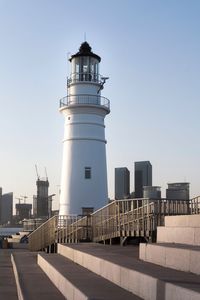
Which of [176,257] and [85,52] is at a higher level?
[85,52]

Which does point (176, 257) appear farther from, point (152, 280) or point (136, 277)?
point (152, 280)

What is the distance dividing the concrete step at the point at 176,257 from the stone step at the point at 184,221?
1679 millimetres

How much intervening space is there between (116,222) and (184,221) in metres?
11.0

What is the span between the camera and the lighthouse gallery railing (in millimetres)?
19562

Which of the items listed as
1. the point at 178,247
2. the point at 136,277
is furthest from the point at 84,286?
the point at 178,247

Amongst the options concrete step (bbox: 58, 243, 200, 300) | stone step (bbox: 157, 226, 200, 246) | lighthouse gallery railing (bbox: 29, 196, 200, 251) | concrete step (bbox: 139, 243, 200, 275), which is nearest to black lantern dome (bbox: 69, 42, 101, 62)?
lighthouse gallery railing (bbox: 29, 196, 200, 251)

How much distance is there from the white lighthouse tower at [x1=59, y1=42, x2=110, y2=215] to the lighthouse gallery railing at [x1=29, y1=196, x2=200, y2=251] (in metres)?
3.95

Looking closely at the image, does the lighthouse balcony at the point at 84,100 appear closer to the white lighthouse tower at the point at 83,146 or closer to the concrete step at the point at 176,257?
the white lighthouse tower at the point at 83,146

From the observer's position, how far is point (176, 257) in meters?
8.49

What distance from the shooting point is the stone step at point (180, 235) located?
10633mm

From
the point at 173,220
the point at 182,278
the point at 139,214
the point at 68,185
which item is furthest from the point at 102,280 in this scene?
the point at 68,185

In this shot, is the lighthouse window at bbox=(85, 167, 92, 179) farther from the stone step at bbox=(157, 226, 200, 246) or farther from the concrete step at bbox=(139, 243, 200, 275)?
the concrete step at bbox=(139, 243, 200, 275)

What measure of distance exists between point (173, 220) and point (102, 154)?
78.8ft

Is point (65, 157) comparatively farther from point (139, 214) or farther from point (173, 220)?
point (173, 220)
